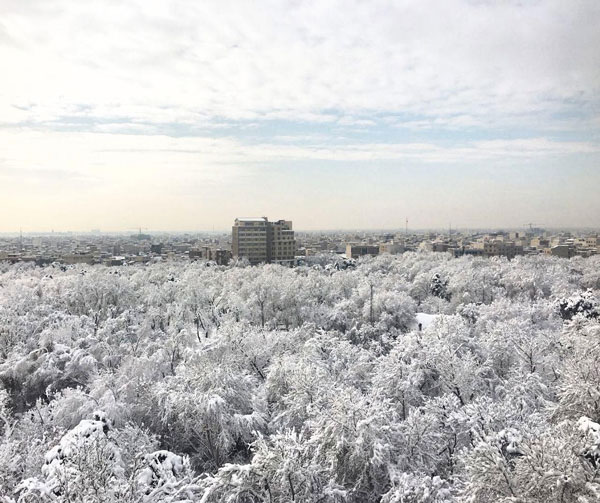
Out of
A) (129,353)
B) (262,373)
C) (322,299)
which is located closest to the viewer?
(262,373)

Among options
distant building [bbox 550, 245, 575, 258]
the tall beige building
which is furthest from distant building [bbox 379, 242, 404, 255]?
the tall beige building

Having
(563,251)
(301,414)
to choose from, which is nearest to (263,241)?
(563,251)

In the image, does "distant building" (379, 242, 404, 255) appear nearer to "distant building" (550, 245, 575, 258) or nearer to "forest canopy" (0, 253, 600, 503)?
"distant building" (550, 245, 575, 258)

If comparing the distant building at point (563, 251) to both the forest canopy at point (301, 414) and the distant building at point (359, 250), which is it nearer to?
the distant building at point (359, 250)

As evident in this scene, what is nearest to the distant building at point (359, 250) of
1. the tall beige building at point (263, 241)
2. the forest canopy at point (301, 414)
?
the tall beige building at point (263, 241)

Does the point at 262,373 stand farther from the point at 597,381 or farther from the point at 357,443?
the point at 597,381

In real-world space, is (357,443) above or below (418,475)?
above

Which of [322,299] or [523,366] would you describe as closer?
[523,366]

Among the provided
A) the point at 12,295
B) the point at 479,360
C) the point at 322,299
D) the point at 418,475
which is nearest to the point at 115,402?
the point at 418,475

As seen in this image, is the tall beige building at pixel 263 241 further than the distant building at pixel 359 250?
No
